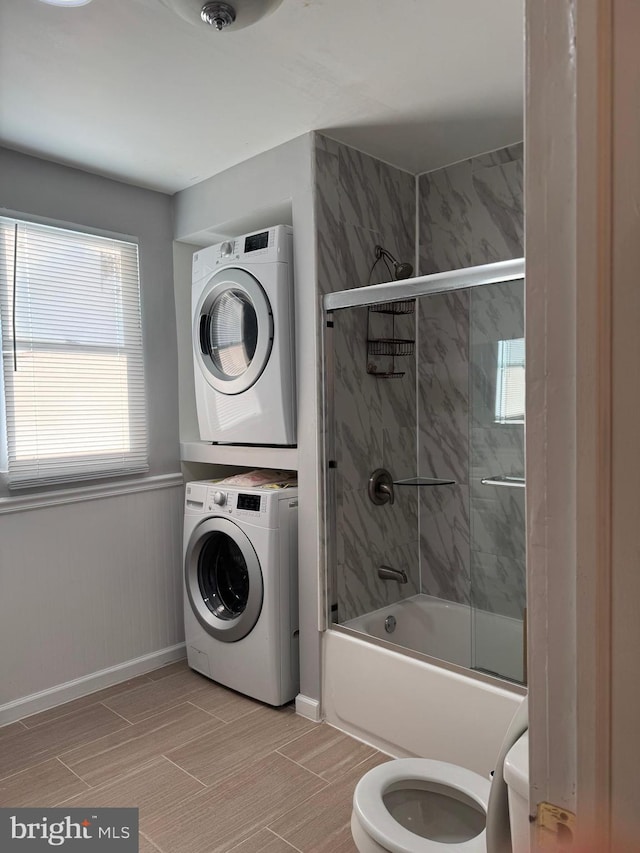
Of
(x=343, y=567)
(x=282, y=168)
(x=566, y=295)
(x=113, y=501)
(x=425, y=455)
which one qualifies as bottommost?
(x=343, y=567)

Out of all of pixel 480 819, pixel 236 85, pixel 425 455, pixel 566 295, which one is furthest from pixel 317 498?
pixel 566 295

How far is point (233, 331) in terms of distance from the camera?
294cm

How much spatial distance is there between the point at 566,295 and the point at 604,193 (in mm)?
82

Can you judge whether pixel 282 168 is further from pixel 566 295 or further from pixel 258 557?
pixel 566 295

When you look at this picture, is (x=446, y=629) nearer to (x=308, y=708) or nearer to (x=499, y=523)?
(x=499, y=523)

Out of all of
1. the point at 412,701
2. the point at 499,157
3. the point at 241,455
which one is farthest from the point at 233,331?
the point at 412,701

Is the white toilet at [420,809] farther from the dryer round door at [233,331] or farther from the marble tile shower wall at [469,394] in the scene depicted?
the dryer round door at [233,331]

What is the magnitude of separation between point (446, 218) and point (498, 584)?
1.69m

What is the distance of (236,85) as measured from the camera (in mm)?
2100

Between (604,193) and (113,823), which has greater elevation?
(604,193)

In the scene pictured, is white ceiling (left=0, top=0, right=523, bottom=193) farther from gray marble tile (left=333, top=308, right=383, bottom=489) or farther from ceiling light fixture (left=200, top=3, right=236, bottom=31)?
gray marble tile (left=333, top=308, right=383, bottom=489)

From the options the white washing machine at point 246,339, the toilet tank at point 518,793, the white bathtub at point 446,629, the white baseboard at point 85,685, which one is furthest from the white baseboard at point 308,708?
the toilet tank at point 518,793

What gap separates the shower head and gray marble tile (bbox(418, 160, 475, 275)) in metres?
0.21

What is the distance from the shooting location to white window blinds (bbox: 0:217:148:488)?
270 cm
